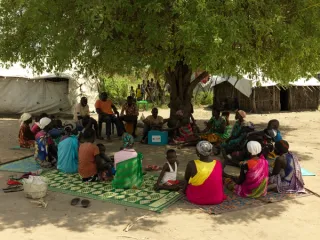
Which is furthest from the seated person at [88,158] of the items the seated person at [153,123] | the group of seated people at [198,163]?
the seated person at [153,123]

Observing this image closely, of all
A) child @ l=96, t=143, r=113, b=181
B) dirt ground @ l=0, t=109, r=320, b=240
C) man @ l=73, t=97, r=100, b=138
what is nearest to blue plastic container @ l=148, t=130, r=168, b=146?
man @ l=73, t=97, r=100, b=138

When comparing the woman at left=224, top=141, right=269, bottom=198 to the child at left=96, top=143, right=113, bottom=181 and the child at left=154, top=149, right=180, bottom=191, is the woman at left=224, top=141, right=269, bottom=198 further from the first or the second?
the child at left=96, top=143, right=113, bottom=181

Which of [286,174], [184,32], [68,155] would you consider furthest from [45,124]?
[286,174]

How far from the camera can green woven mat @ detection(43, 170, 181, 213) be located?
562 centimetres

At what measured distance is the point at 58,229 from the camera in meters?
4.81

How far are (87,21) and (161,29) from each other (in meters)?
1.27

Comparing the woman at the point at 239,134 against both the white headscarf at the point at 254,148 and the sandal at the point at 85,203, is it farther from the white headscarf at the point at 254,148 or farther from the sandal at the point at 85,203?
the sandal at the point at 85,203

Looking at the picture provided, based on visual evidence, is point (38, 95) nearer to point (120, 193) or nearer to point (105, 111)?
point (105, 111)

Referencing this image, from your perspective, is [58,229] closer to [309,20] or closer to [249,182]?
[249,182]

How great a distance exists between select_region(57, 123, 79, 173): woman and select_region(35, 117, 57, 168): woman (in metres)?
0.47

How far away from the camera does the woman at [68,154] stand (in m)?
7.08

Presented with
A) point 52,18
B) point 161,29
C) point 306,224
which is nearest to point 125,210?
point 306,224

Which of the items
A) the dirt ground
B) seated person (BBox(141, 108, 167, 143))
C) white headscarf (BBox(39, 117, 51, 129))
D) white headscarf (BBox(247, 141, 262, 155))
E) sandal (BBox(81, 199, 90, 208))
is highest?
white headscarf (BBox(39, 117, 51, 129))

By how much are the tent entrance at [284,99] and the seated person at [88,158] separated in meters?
15.6
